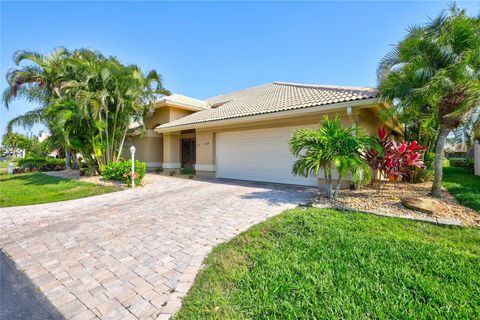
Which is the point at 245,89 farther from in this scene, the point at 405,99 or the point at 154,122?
the point at 405,99

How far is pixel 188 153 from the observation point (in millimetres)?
17000

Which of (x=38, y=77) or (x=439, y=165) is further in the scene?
(x=38, y=77)

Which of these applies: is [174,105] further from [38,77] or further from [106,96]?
[38,77]

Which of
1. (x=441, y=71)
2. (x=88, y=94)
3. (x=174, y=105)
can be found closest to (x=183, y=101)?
(x=174, y=105)

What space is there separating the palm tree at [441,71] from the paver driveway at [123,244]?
4458 millimetres

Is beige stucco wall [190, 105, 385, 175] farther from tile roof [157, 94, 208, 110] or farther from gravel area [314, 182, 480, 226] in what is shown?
tile roof [157, 94, 208, 110]

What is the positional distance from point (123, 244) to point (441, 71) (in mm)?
8885

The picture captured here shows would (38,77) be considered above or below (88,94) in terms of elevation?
above

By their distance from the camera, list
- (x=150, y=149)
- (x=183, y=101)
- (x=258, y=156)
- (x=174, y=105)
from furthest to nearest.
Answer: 1. (x=150, y=149)
2. (x=183, y=101)
3. (x=174, y=105)
4. (x=258, y=156)

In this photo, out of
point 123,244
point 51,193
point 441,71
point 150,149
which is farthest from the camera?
point 150,149

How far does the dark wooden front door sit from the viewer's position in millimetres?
16763

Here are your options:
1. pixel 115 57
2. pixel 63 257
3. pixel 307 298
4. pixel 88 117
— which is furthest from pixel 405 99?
pixel 115 57

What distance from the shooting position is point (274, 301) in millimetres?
2627

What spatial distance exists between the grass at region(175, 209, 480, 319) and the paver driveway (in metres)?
0.51
